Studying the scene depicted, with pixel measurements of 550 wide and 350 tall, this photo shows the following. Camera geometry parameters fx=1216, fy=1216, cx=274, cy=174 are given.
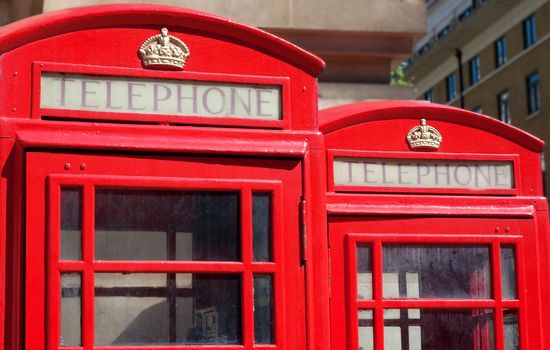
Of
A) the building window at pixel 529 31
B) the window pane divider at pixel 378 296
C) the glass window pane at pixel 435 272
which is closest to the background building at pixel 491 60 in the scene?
the building window at pixel 529 31

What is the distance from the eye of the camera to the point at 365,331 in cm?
605

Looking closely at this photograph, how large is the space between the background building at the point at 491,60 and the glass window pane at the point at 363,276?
33.7 meters

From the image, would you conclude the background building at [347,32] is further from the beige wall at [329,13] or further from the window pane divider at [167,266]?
the window pane divider at [167,266]

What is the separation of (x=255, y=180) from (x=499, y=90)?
39.6 meters

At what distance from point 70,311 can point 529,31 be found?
125 feet

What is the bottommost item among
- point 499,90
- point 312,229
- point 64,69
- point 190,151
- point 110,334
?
point 110,334

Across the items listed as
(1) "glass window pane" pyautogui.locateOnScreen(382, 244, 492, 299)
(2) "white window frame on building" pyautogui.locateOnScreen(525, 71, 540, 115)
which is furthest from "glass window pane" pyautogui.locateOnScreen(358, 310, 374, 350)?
(2) "white window frame on building" pyautogui.locateOnScreen(525, 71, 540, 115)

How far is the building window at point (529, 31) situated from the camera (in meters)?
40.7

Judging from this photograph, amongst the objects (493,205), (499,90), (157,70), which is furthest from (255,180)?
(499,90)

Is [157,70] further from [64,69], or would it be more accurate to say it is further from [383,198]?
A: [383,198]

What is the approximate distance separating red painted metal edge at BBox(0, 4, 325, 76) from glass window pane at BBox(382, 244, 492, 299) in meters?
1.27

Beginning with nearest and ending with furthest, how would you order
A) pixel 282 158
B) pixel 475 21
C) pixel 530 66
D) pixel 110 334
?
1. pixel 110 334
2. pixel 282 158
3. pixel 530 66
4. pixel 475 21

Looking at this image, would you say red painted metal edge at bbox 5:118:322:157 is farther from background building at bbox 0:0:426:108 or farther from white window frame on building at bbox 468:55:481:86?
white window frame on building at bbox 468:55:481:86

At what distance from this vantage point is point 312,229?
5.11 meters
